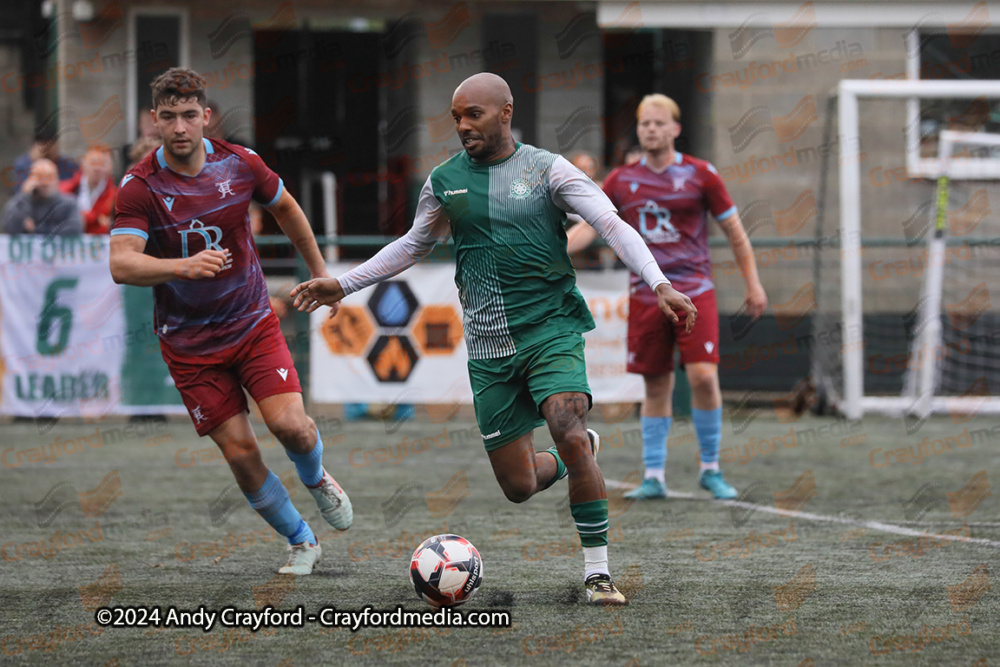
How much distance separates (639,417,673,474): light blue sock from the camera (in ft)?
25.8

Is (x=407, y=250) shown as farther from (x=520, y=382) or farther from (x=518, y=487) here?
(x=518, y=487)

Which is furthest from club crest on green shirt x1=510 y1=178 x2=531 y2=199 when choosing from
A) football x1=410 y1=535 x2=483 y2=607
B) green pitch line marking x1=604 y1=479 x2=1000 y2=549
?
green pitch line marking x1=604 y1=479 x2=1000 y2=549

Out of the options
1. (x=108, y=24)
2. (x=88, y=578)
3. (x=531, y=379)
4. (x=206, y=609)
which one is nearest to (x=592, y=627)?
(x=531, y=379)

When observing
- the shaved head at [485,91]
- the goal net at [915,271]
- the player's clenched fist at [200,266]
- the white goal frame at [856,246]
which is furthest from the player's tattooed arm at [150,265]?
the goal net at [915,271]

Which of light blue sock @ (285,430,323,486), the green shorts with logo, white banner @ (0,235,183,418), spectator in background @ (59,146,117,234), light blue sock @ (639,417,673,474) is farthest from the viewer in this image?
spectator in background @ (59,146,117,234)

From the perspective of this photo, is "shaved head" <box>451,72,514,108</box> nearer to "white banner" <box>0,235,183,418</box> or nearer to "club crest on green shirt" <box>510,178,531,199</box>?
"club crest on green shirt" <box>510,178,531,199</box>

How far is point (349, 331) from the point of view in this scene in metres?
12.0

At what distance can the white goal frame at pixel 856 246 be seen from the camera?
41.0 feet

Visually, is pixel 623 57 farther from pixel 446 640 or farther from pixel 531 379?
pixel 446 640

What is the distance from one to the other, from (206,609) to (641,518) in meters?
2.95

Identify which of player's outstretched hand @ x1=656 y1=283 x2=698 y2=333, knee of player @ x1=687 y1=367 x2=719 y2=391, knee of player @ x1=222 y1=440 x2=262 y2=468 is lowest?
knee of player @ x1=222 y1=440 x2=262 y2=468

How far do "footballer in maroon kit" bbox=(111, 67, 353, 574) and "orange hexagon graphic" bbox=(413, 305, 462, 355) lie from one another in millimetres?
6361

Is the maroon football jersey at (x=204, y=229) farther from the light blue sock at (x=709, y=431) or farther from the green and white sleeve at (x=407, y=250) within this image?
the light blue sock at (x=709, y=431)

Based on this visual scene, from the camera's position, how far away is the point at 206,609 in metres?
4.63
